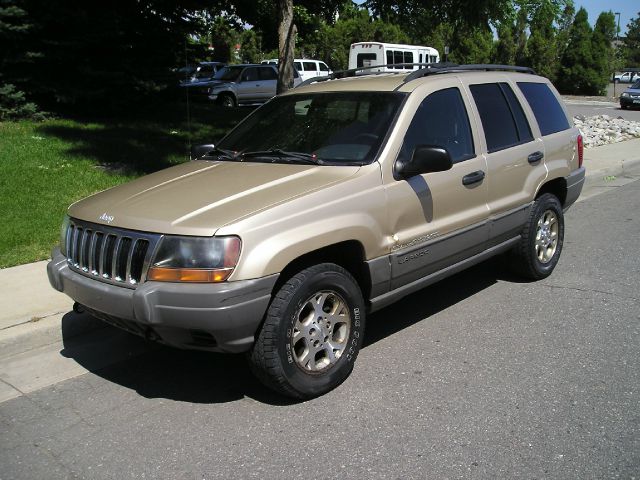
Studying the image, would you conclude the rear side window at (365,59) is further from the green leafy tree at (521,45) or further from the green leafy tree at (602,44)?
the green leafy tree at (602,44)

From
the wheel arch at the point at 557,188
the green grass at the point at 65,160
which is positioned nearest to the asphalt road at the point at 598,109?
the green grass at the point at 65,160

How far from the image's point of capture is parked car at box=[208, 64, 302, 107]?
22.7 meters

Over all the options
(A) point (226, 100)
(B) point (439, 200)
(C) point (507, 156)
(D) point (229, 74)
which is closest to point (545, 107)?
(C) point (507, 156)

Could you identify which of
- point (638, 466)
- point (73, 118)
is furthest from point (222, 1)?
point (638, 466)

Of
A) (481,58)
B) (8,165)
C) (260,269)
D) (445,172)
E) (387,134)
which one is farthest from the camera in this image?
(481,58)

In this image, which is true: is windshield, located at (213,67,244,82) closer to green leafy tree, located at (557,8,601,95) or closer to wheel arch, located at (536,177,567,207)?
wheel arch, located at (536,177,567,207)

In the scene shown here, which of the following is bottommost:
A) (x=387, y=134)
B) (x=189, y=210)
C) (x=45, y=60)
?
(x=189, y=210)

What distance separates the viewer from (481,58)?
45.6 m

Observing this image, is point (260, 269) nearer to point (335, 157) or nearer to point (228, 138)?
point (335, 157)

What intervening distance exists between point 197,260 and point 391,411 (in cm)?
138

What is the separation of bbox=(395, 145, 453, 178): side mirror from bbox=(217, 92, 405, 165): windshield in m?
0.22

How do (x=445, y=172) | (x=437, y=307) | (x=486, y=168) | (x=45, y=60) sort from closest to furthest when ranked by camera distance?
(x=445, y=172) → (x=486, y=168) → (x=437, y=307) → (x=45, y=60)

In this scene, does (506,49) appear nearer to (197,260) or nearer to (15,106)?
(15,106)

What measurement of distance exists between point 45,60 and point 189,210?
9.10 m
